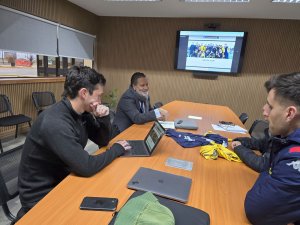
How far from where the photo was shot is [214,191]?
3.57 feet

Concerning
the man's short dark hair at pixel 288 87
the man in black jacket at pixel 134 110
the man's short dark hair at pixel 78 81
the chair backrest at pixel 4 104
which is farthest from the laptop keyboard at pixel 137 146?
the chair backrest at pixel 4 104

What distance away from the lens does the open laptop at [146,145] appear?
56.0 inches

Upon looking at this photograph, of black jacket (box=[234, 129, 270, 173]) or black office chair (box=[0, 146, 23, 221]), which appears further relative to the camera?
black jacket (box=[234, 129, 270, 173])

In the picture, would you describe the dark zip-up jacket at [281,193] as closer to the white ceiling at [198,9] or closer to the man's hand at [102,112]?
the man's hand at [102,112]

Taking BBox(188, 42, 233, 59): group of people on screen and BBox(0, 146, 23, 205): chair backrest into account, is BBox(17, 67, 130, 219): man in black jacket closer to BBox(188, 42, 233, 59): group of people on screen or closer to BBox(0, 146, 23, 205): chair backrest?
BBox(0, 146, 23, 205): chair backrest

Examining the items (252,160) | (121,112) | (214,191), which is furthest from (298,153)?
(121,112)

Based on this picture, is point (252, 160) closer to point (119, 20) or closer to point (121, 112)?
point (121, 112)

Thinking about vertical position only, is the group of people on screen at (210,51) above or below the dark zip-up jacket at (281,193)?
above

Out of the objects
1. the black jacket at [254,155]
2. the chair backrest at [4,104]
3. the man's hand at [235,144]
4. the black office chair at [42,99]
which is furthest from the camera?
the black office chair at [42,99]

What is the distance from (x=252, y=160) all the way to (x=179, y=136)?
0.64 m

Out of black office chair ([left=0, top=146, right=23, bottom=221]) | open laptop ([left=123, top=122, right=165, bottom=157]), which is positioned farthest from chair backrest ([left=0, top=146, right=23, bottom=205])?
open laptop ([left=123, top=122, right=165, bottom=157])

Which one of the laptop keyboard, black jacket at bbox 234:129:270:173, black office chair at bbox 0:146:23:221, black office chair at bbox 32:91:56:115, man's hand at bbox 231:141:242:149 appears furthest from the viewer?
black office chair at bbox 32:91:56:115

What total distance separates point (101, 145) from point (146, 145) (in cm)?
36

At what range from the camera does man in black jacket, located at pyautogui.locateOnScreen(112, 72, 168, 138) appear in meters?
2.21
